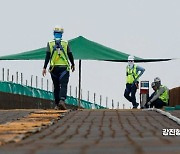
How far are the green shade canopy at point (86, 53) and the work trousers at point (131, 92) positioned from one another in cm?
184

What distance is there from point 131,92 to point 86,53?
2.77 m

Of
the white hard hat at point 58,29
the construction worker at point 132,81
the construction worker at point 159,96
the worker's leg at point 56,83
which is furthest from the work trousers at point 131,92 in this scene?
the white hard hat at point 58,29

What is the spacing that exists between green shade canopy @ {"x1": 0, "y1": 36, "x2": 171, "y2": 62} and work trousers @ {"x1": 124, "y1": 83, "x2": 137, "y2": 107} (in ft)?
6.03

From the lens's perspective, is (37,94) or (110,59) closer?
(110,59)

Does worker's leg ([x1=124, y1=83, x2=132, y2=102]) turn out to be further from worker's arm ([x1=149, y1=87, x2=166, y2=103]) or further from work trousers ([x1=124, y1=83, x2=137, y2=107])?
worker's arm ([x1=149, y1=87, x2=166, y2=103])

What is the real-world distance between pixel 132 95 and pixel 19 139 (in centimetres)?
1421

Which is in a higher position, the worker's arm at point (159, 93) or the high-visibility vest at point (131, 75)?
the high-visibility vest at point (131, 75)

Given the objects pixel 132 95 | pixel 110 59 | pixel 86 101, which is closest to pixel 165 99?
pixel 132 95

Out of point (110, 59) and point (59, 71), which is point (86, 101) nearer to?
point (110, 59)

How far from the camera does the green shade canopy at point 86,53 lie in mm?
23172

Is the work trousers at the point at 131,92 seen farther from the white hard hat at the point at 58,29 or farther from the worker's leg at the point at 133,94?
the white hard hat at the point at 58,29

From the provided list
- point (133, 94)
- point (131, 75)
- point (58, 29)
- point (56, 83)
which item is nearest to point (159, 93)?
point (133, 94)

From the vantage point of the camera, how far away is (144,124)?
10539 millimetres

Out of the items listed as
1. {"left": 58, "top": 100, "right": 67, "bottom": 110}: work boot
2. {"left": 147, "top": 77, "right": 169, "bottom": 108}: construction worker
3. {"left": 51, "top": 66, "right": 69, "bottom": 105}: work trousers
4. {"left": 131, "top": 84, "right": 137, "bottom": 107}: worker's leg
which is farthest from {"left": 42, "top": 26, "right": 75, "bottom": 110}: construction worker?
{"left": 131, "top": 84, "right": 137, "bottom": 107}: worker's leg
